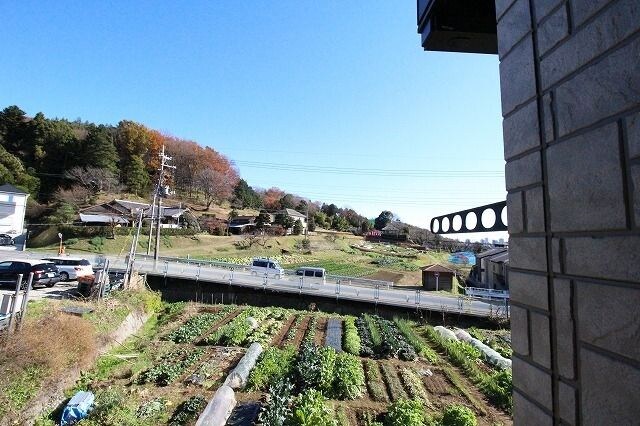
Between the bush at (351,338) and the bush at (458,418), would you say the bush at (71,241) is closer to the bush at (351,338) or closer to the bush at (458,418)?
the bush at (351,338)

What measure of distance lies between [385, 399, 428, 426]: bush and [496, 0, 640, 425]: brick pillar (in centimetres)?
640

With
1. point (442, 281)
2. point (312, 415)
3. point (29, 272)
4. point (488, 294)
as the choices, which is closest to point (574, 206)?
point (312, 415)

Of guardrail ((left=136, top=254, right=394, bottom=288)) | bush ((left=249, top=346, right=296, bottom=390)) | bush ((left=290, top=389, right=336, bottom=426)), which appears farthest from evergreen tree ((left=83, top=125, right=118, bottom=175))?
bush ((left=290, top=389, right=336, bottom=426))

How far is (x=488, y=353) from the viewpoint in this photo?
13859mm

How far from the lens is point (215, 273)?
27500 millimetres

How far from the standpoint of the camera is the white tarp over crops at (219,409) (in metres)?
7.96

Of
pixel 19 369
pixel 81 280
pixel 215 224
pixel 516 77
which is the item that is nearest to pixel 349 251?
pixel 215 224

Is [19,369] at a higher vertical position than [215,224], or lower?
lower

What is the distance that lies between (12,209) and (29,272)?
28736 millimetres

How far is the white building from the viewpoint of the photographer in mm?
40919

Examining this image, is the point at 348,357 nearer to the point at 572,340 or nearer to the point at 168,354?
the point at 168,354

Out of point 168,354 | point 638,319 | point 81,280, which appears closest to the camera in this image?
point 638,319

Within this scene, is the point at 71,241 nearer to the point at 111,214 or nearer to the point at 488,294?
the point at 111,214

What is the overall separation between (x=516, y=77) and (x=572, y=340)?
1455 millimetres
